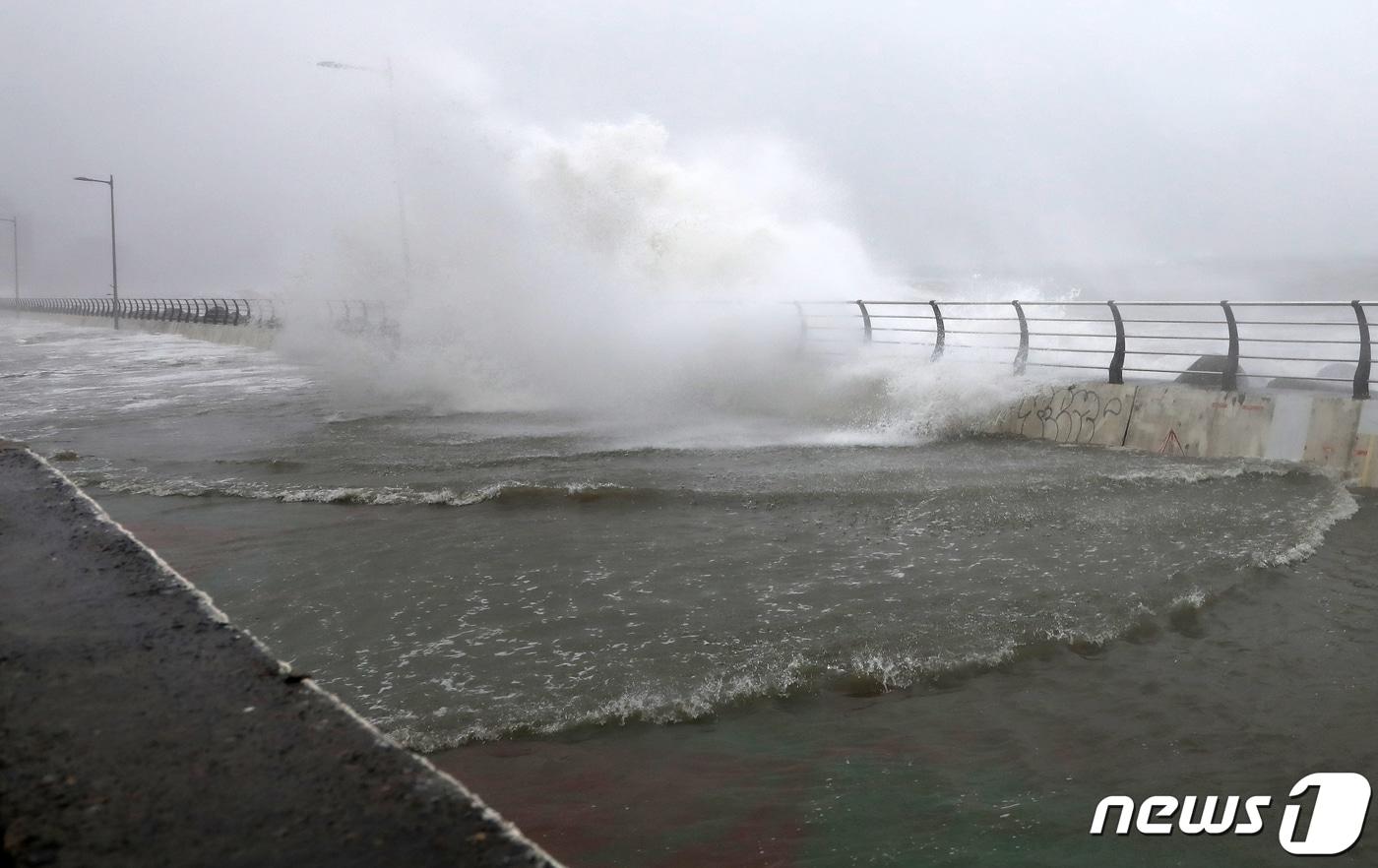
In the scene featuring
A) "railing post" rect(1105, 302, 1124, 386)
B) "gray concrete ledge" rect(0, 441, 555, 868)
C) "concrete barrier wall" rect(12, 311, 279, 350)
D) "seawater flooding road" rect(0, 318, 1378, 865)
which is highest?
"railing post" rect(1105, 302, 1124, 386)

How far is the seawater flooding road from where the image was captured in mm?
3873

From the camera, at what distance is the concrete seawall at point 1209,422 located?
10216mm

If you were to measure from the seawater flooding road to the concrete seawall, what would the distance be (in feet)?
1.61

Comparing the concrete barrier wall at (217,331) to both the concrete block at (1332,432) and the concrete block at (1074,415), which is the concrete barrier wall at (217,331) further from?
the concrete block at (1332,432)

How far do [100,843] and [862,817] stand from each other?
2.82 meters

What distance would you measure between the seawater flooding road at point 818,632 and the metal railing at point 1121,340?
5.39ft

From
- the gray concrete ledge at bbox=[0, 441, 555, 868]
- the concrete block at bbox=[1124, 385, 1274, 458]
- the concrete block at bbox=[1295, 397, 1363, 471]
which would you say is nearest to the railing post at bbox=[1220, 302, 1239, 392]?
the concrete block at bbox=[1124, 385, 1274, 458]

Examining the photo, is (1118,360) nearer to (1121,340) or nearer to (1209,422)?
(1121,340)

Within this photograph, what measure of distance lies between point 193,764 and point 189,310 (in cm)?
6249

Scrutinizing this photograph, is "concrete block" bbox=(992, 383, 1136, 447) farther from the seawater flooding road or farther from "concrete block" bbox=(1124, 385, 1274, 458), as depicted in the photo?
the seawater flooding road

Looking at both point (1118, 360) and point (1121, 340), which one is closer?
point (1118, 360)

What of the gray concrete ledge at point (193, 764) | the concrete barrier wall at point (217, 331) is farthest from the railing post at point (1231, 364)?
the concrete barrier wall at point (217, 331)

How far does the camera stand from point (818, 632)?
5574 millimetres

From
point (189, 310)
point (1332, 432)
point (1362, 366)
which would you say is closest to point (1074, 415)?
point (1332, 432)
